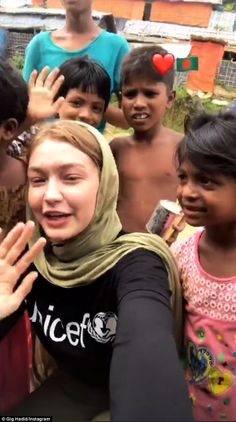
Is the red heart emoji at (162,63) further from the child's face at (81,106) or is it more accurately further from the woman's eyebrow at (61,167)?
the woman's eyebrow at (61,167)

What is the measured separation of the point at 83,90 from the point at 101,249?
50.8 inches

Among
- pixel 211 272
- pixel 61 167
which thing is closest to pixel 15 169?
pixel 61 167

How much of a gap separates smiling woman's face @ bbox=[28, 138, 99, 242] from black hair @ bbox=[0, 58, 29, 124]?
529mm

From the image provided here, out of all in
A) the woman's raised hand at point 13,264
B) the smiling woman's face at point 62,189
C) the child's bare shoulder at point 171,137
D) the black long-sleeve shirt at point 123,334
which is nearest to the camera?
the black long-sleeve shirt at point 123,334

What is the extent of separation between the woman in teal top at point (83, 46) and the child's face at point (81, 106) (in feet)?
0.61

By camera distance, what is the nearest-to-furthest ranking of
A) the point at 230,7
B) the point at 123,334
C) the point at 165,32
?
1. the point at 123,334
2. the point at 165,32
3. the point at 230,7

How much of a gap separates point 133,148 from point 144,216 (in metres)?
0.42

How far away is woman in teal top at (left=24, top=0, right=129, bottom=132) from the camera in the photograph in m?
2.74

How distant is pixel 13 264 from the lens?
54.9 inches

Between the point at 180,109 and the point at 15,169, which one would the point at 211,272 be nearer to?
the point at 15,169

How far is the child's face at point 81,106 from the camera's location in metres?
2.54

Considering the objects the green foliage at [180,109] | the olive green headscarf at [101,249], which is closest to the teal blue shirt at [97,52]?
the olive green headscarf at [101,249]

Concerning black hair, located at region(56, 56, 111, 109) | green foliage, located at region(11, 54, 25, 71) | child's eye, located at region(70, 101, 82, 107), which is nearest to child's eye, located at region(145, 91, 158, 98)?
black hair, located at region(56, 56, 111, 109)

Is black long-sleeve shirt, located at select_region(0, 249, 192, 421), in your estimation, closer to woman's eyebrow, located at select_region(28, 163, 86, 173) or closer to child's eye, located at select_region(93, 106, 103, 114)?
woman's eyebrow, located at select_region(28, 163, 86, 173)
